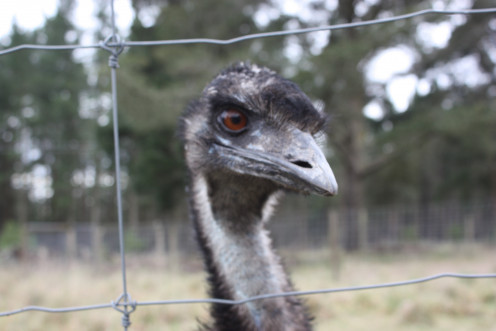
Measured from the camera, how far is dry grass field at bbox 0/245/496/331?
16.1 feet

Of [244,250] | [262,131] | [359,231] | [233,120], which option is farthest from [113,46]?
[359,231]

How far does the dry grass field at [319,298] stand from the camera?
16.1 ft

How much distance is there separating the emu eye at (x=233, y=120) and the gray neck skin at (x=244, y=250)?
0.21 metres

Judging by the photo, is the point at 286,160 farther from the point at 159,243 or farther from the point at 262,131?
the point at 159,243

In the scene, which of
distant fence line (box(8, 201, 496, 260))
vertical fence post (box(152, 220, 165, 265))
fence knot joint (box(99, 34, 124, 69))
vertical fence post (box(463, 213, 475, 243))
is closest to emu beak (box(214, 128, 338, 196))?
fence knot joint (box(99, 34, 124, 69))

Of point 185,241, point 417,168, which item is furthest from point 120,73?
point 417,168

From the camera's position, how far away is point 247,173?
1.61 meters

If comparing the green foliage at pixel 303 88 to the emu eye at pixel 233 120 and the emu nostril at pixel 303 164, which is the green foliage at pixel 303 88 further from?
the emu nostril at pixel 303 164

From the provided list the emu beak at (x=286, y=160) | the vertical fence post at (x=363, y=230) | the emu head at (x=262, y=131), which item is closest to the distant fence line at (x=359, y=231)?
the vertical fence post at (x=363, y=230)

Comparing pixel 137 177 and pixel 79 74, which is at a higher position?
pixel 79 74

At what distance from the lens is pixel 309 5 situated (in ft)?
38.5

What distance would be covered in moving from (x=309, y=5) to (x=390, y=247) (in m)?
6.15

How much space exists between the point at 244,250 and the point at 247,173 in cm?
38

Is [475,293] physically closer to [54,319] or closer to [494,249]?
[54,319]
